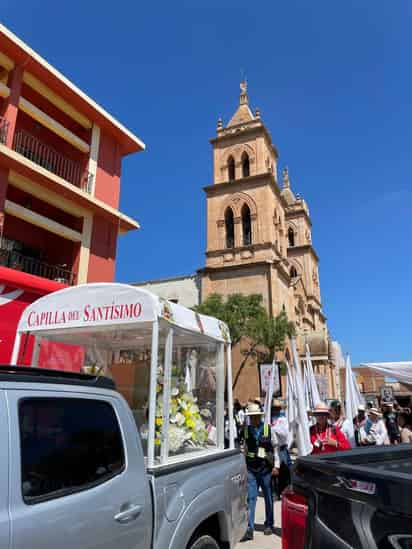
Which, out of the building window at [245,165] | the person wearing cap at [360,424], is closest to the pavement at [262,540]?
the person wearing cap at [360,424]

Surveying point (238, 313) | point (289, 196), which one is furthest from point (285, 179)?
point (238, 313)

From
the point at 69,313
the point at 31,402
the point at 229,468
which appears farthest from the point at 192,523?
the point at 69,313

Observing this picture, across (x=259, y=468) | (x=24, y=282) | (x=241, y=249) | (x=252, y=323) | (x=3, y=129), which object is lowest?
(x=259, y=468)

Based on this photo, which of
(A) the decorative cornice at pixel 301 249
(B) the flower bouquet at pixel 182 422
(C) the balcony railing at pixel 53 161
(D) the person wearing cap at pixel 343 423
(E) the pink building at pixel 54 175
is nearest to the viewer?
(B) the flower bouquet at pixel 182 422

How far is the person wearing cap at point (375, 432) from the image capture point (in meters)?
8.07

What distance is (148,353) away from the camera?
5.11 m

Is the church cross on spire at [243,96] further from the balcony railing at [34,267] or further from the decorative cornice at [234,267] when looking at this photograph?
the balcony railing at [34,267]

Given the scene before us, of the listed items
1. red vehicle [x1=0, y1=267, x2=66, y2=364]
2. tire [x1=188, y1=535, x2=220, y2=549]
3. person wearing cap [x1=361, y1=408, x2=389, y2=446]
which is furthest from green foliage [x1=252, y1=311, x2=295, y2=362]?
tire [x1=188, y1=535, x2=220, y2=549]

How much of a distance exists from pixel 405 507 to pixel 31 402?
1851mm

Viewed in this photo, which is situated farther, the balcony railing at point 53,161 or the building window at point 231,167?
the building window at point 231,167

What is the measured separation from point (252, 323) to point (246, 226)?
11376mm

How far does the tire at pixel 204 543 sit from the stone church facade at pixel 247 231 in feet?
71.1

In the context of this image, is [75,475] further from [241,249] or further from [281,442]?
[241,249]

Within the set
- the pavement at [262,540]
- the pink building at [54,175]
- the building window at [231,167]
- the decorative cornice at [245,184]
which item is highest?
the building window at [231,167]
